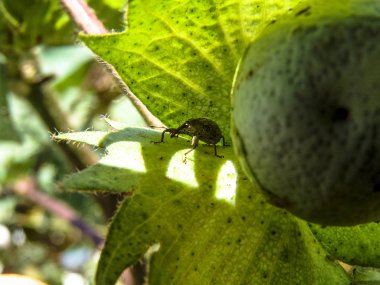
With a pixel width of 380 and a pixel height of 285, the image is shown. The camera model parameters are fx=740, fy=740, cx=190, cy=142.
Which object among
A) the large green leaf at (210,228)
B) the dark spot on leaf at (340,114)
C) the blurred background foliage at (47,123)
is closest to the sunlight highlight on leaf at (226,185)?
the large green leaf at (210,228)

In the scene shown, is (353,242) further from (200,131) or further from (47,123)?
(47,123)

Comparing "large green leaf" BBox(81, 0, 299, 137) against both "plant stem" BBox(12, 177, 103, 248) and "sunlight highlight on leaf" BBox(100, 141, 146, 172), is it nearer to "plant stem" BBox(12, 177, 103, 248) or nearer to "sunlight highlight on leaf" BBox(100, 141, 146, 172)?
"sunlight highlight on leaf" BBox(100, 141, 146, 172)

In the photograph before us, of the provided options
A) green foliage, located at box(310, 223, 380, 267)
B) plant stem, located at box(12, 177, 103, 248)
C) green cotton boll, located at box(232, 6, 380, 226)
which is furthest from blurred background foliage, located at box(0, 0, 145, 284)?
green cotton boll, located at box(232, 6, 380, 226)

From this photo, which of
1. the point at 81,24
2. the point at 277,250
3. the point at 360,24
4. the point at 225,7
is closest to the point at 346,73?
the point at 360,24

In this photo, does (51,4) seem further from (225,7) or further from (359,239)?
(359,239)

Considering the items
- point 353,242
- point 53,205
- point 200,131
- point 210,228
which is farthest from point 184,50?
point 53,205

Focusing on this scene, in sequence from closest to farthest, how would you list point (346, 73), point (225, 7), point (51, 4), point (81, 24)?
point (346, 73)
point (225, 7)
point (81, 24)
point (51, 4)
